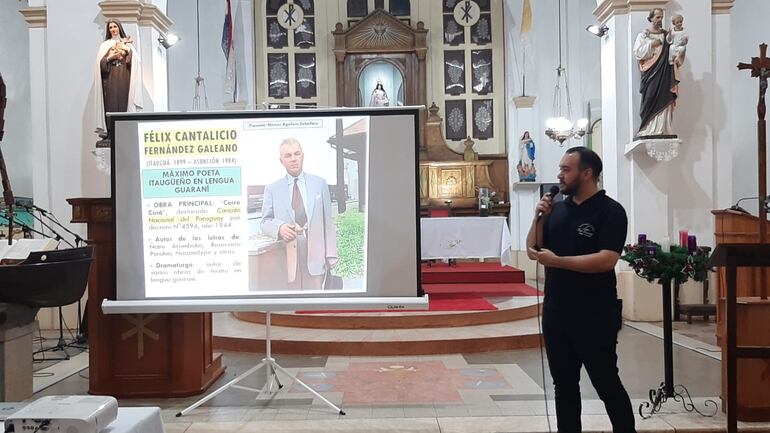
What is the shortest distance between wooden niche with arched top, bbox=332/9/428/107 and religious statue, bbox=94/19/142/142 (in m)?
6.17

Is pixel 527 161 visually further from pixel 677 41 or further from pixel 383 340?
pixel 383 340

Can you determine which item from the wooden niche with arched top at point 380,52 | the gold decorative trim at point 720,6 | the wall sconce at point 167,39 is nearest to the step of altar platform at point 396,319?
the wall sconce at point 167,39

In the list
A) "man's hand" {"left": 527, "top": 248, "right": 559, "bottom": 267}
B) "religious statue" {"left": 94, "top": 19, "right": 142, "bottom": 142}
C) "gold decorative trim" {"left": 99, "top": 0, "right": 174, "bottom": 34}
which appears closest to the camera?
"man's hand" {"left": 527, "top": 248, "right": 559, "bottom": 267}

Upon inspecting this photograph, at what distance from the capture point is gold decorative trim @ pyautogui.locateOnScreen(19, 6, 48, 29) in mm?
7410

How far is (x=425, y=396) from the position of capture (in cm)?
419

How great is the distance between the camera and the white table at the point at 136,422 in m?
1.42

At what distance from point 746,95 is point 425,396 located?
8016 millimetres

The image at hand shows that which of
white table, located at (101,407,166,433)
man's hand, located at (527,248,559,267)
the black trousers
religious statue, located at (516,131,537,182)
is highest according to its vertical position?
religious statue, located at (516,131,537,182)

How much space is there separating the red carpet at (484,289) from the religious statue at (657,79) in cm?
242

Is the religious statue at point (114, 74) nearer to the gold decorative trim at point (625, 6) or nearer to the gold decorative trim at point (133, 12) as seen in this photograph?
the gold decorative trim at point (133, 12)

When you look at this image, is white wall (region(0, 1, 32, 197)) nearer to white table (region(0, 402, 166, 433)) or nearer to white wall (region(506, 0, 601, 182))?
white wall (region(506, 0, 601, 182))

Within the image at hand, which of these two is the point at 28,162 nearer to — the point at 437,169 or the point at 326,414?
the point at 437,169

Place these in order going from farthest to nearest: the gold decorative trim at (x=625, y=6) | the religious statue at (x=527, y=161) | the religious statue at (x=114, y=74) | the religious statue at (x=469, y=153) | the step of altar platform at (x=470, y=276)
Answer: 1. the religious statue at (x=469, y=153)
2. the religious statue at (x=527, y=161)
3. the step of altar platform at (x=470, y=276)
4. the gold decorative trim at (x=625, y=6)
5. the religious statue at (x=114, y=74)

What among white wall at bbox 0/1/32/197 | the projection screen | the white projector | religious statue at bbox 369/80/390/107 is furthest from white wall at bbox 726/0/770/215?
white wall at bbox 0/1/32/197
